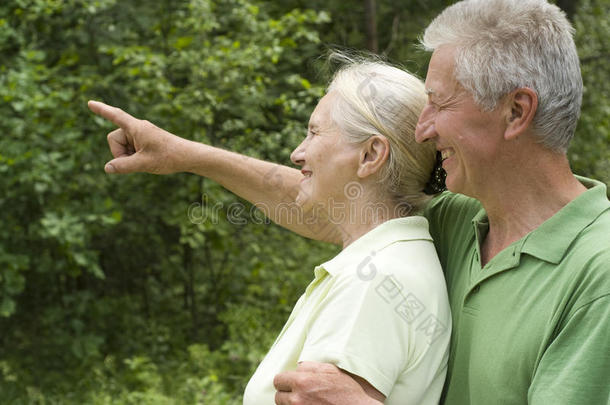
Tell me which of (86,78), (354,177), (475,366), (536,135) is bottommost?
(86,78)

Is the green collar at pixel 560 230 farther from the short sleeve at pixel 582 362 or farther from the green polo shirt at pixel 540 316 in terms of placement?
the short sleeve at pixel 582 362

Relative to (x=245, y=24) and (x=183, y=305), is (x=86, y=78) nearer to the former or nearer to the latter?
(x=245, y=24)

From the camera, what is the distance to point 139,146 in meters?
2.30

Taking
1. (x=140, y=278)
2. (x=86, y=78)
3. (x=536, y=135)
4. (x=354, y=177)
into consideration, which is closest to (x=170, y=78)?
(x=86, y=78)

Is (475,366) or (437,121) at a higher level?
(437,121)

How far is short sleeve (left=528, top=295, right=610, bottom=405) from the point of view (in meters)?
1.28

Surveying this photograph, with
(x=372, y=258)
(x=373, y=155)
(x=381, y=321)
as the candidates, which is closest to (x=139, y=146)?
(x=373, y=155)

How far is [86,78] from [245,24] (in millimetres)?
1177

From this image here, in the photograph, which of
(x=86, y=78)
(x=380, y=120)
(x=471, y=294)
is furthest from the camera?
(x=86, y=78)

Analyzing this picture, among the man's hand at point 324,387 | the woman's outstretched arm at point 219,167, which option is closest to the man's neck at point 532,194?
the man's hand at point 324,387

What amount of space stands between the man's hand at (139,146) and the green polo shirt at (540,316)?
105 centimetres

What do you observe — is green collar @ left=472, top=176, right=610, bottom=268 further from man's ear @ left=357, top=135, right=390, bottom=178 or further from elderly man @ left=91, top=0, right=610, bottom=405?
man's ear @ left=357, top=135, right=390, bottom=178

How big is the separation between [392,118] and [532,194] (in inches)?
14.9

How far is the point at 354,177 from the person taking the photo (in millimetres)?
1777
